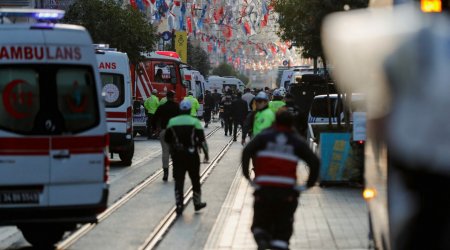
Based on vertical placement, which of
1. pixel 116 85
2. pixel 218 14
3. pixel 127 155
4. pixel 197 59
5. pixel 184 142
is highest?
pixel 218 14

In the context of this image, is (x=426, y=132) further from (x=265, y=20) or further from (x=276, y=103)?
(x=265, y=20)

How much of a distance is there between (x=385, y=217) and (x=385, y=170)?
347mm

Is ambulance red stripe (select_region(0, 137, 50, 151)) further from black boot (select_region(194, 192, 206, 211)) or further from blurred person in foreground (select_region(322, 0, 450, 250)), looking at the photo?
blurred person in foreground (select_region(322, 0, 450, 250))

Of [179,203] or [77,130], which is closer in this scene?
[77,130]

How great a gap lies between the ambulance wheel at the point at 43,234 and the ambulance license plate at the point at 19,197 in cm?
109

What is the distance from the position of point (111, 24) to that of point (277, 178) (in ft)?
113

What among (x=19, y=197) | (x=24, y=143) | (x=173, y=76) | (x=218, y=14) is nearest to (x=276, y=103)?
(x=24, y=143)

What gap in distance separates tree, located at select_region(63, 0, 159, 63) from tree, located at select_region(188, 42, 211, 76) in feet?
160

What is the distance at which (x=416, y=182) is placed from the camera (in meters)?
7.31

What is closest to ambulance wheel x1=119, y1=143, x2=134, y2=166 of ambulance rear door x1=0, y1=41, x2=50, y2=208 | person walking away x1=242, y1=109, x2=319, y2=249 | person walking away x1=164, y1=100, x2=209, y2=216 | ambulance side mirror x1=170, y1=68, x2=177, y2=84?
person walking away x1=164, y1=100, x2=209, y2=216

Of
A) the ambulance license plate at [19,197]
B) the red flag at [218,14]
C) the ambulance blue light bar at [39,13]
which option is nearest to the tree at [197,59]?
the red flag at [218,14]

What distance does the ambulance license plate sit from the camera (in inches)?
485

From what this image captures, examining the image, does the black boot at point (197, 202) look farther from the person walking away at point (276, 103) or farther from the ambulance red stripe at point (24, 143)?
the person walking away at point (276, 103)

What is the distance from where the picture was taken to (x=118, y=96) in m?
26.5
